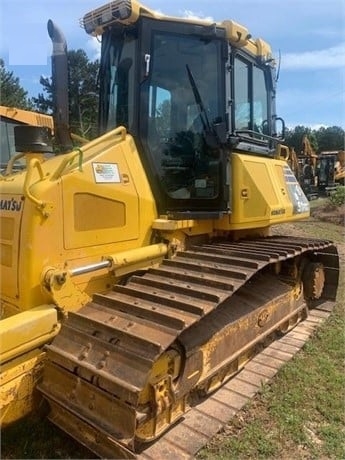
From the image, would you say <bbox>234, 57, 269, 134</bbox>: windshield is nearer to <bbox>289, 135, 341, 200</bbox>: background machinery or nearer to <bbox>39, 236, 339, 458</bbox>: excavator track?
<bbox>39, 236, 339, 458</bbox>: excavator track

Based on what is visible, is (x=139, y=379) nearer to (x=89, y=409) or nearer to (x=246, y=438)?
(x=89, y=409)

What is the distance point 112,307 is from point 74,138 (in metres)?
1.95

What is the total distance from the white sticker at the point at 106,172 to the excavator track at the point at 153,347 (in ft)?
2.50

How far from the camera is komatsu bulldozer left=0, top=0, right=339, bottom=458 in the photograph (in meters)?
2.53

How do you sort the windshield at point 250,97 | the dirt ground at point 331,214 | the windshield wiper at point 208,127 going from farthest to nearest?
the dirt ground at point 331,214, the windshield at point 250,97, the windshield wiper at point 208,127

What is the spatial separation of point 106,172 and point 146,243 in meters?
0.69

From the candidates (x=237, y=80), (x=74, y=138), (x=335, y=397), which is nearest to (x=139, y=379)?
(x=335, y=397)

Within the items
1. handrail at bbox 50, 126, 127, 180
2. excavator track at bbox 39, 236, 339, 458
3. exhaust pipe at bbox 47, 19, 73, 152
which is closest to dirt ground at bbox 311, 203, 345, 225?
excavator track at bbox 39, 236, 339, 458

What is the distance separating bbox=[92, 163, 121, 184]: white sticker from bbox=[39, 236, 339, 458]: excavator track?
0.76m

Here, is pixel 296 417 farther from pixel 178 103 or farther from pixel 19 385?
pixel 178 103

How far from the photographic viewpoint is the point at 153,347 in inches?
91.4

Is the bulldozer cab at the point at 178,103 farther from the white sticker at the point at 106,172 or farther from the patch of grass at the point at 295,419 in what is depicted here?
the patch of grass at the point at 295,419

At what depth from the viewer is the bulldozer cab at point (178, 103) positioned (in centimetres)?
352

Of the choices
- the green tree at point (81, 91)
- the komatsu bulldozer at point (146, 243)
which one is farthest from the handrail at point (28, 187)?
the green tree at point (81, 91)
